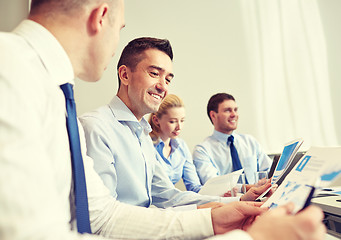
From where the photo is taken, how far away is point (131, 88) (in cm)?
155

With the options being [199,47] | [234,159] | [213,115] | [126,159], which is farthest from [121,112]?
[199,47]

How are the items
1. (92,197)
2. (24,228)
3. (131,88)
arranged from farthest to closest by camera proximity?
(131,88)
(92,197)
(24,228)

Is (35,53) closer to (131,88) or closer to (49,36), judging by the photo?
(49,36)

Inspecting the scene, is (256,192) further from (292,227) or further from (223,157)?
(223,157)

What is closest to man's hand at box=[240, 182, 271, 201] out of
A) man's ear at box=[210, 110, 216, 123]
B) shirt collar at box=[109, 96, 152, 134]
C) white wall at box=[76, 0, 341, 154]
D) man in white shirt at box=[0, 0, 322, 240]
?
man in white shirt at box=[0, 0, 322, 240]

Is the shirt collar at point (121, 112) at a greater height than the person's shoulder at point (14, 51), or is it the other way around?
the person's shoulder at point (14, 51)

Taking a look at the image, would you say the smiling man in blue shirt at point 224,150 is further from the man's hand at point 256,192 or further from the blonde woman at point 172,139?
the man's hand at point 256,192

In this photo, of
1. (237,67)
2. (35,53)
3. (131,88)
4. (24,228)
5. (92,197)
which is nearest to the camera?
(24,228)

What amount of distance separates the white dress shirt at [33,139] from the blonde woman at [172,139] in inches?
73.4

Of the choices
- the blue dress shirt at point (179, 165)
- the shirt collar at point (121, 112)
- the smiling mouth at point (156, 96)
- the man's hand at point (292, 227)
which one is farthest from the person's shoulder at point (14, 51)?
the blue dress shirt at point (179, 165)

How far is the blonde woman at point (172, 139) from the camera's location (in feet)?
8.19

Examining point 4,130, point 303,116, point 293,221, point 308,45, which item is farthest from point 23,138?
point 308,45

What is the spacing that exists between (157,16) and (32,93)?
9.53ft

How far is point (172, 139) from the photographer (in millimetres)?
2686
